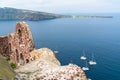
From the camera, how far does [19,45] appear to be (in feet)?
149

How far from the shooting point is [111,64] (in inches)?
6363

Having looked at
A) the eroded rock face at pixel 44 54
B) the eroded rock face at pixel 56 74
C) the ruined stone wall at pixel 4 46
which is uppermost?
the eroded rock face at pixel 56 74

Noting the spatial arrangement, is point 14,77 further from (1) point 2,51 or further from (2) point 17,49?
(1) point 2,51

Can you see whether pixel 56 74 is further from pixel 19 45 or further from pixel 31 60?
pixel 19 45

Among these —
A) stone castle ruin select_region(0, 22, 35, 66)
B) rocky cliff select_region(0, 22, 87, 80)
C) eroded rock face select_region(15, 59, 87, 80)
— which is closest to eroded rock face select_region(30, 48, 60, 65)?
rocky cliff select_region(0, 22, 87, 80)

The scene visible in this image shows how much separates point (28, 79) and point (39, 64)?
383 centimetres

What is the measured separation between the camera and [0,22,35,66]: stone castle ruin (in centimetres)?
4150

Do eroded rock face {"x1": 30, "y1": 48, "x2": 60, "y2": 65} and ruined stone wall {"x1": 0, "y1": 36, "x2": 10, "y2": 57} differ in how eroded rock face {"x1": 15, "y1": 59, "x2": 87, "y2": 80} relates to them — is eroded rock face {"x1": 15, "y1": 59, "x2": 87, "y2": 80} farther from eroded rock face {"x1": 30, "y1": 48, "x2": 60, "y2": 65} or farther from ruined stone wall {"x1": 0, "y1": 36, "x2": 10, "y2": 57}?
ruined stone wall {"x1": 0, "y1": 36, "x2": 10, "y2": 57}

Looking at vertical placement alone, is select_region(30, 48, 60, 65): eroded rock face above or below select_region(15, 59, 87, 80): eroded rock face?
below

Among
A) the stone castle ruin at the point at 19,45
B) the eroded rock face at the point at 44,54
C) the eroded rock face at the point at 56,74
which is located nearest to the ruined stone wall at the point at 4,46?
Result: the stone castle ruin at the point at 19,45

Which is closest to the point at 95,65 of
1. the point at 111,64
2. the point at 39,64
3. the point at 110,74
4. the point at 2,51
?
the point at 111,64

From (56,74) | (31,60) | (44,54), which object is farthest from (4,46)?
(56,74)

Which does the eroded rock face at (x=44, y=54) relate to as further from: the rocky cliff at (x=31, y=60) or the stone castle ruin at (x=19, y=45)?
the stone castle ruin at (x=19, y=45)

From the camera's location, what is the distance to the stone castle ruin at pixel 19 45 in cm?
4150
